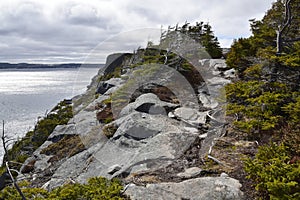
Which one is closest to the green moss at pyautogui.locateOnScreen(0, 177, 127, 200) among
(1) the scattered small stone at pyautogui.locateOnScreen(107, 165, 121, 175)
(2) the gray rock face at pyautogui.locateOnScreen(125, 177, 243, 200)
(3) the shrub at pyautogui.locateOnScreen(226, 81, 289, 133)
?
(2) the gray rock face at pyautogui.locateOnScreen(125, 177, 243, 200)

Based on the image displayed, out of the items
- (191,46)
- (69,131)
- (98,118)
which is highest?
(191,46)

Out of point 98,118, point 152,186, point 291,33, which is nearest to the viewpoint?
point 152,186

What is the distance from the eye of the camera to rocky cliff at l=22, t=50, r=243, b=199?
560 cm

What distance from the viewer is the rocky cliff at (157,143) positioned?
5602mm

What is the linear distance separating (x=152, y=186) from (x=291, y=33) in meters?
11.0

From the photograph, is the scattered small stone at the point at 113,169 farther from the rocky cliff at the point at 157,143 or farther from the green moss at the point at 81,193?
the green moss at the point at 81,193

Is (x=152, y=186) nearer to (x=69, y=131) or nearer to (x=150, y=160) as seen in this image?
(x=150, y=160)

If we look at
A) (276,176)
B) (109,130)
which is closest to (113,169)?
(109,130)

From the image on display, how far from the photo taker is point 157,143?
838 cm

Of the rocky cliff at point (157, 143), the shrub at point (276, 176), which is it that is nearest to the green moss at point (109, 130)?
the rocky cliff at point (157, 143)

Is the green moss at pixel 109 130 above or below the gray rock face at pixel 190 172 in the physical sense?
below

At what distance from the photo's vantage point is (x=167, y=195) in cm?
527

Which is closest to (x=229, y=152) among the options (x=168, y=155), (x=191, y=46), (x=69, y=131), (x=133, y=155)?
(x=168, y=155)

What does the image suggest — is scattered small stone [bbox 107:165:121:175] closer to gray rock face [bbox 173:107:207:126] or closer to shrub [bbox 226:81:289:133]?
gray rock face [bbox 173:107:207:126]
